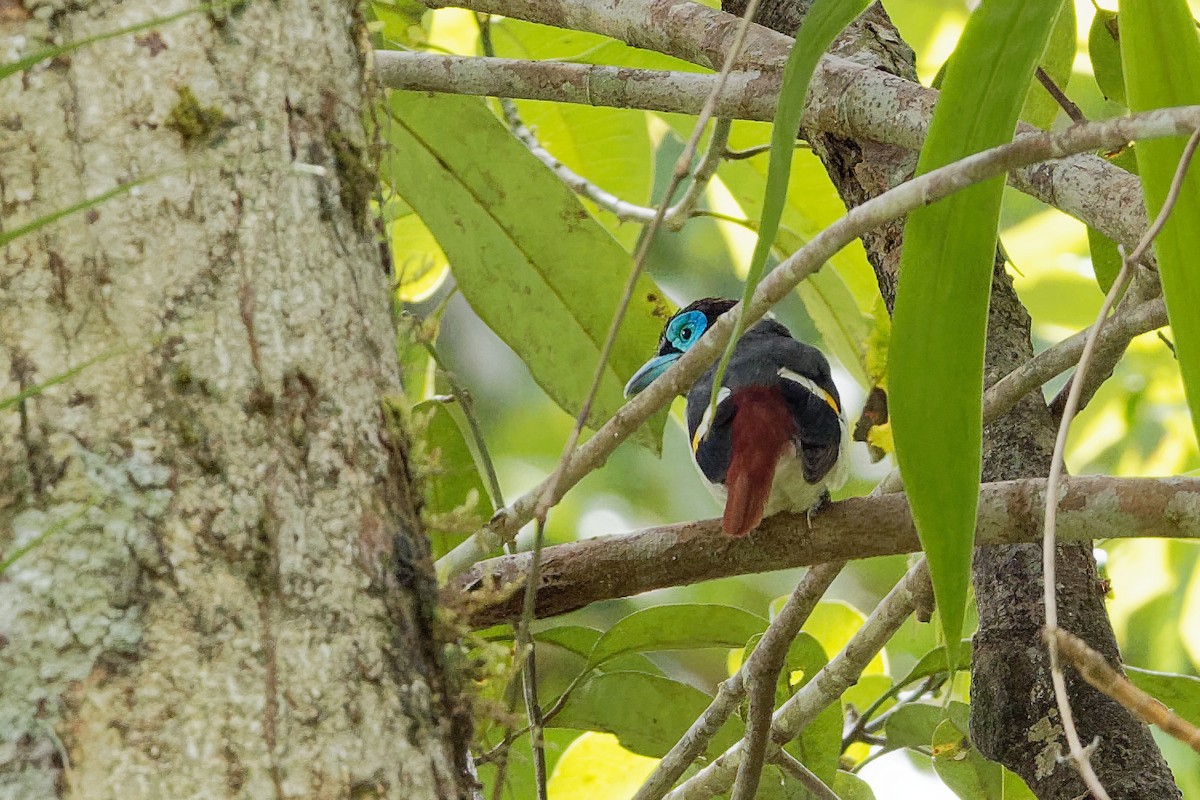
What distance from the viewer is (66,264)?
0.79 meters

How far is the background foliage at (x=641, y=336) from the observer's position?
6.15 feet

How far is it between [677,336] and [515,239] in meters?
0.73

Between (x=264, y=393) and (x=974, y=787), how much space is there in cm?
150

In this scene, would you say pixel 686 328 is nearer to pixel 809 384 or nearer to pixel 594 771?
pixel 809 384

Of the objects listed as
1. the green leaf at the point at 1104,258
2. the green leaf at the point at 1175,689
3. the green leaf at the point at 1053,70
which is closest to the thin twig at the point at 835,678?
the green leaf at the point at 1175,689

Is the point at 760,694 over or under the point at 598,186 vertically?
under

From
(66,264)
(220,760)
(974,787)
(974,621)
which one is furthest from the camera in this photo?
(974,621)

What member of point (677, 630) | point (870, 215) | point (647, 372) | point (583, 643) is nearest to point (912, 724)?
point (677, 630)

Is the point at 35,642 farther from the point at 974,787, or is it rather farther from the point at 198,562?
the point at 974,787

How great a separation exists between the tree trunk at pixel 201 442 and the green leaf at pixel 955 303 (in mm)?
393

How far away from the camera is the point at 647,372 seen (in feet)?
7.46

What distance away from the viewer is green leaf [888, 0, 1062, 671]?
95 centimetres

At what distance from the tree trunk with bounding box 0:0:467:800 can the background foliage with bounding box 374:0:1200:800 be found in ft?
0.61

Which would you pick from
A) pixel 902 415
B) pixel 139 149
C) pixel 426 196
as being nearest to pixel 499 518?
pixel 902 415
